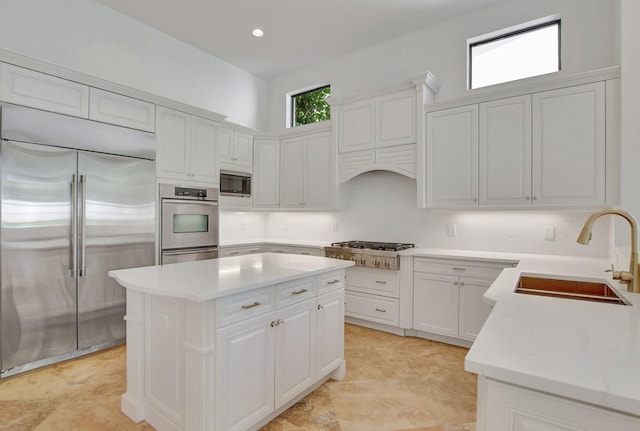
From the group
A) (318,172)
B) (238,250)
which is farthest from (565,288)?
(238,250)

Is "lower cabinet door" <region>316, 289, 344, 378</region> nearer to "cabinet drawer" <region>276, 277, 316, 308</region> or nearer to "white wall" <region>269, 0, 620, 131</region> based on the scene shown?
"cabinet drawer" <region>276, 277, 316, 308</region>

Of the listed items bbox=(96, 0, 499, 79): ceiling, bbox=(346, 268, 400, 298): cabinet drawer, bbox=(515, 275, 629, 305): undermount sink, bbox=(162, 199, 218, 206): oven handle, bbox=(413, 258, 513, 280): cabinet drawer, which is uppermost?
bbox=(96, 0, 499, 79): ceiling

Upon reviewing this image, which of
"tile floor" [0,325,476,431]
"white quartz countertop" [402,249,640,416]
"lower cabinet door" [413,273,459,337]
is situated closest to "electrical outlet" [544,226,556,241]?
"lower cabinet door" [413,273,459,337]

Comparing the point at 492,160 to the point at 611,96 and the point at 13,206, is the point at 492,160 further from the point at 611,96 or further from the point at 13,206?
the point at 13,206

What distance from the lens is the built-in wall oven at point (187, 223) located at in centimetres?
362

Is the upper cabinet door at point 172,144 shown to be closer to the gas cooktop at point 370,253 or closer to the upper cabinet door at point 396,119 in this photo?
the gas cooktop at point 370,253

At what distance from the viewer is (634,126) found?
2.55 metres

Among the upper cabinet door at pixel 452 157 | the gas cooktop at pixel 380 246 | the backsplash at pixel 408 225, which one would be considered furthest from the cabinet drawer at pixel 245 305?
the backsplash at pixel 408 225

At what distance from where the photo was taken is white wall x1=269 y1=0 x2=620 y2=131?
→ 3113mm

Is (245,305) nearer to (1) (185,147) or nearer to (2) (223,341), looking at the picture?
(2) (223,341)

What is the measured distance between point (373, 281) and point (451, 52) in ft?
9.07

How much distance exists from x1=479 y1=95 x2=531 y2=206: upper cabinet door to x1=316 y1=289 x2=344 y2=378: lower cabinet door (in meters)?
1.86

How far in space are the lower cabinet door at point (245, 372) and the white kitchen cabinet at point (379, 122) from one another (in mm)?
2605

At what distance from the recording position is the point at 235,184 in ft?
15.0
